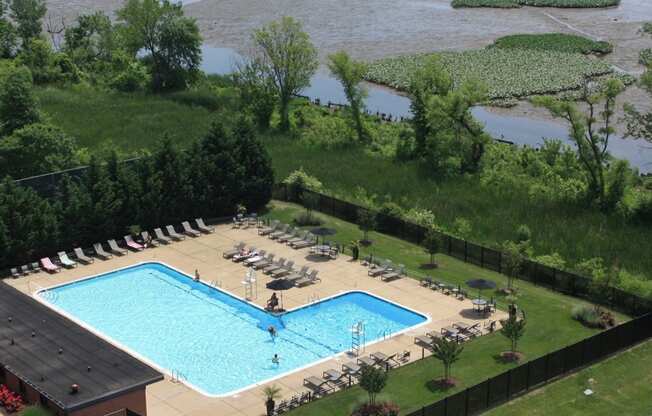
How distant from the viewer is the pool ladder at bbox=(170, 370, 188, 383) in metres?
36.0

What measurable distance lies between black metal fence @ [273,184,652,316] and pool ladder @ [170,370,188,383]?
56.5 feet

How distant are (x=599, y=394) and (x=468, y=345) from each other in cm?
595

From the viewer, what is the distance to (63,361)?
31.4 meters

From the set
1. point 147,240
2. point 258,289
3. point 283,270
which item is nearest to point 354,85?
point 147,240

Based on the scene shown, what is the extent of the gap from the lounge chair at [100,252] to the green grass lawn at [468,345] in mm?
12324

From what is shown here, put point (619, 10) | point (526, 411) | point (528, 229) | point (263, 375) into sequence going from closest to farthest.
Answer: point (526, 411)
point (263, 375)
point (528, 229)
point (619, 10)

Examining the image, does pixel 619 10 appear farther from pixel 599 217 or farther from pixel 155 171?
pixel 155 171

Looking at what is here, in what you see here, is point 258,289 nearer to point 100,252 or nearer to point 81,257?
point 100,252

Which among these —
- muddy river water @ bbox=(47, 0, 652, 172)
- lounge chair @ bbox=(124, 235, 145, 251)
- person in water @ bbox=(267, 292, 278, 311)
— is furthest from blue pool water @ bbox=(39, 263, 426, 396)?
muddy river water @ bbox=(47, 0, 652, 172)

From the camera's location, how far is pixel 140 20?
→ 87688 mm

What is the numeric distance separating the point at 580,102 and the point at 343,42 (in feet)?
115

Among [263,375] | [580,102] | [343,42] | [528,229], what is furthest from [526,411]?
[343,42]

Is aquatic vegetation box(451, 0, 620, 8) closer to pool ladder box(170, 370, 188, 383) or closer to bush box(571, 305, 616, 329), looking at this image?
bush box(571, 305, 616, 329)

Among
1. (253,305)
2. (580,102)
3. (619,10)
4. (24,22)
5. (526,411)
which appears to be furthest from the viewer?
(619,10)
